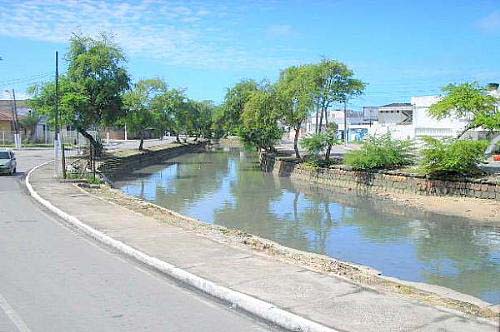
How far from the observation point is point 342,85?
151ft

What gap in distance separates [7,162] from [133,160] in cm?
2327

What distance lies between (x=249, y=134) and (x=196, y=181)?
14.3m

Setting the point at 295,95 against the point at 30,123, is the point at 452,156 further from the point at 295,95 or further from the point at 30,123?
the point at 30,123

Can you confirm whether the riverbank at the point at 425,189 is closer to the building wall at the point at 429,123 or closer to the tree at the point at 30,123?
the building wall at the point at 429,123

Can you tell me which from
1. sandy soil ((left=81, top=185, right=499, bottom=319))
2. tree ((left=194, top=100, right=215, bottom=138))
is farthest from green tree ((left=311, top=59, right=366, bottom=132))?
tree ((left=194, top=100, right=215, bottom=138))

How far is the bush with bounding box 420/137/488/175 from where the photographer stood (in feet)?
102

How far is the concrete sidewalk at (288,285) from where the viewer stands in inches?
283

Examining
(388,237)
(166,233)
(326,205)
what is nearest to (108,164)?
(326,205)

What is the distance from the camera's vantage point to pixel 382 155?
3825cm

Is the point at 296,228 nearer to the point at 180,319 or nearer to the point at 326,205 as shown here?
the point at 326,205

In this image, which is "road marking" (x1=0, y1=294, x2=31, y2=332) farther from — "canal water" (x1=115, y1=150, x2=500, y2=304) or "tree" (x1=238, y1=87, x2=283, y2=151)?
"tree" (x1=238, y1=87, x2=283, y2=151)

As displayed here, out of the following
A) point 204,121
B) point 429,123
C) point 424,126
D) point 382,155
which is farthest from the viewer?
point 204,121

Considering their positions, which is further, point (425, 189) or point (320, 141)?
point (320, 141)

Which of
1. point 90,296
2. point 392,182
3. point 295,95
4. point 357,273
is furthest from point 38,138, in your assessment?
point 90,296
